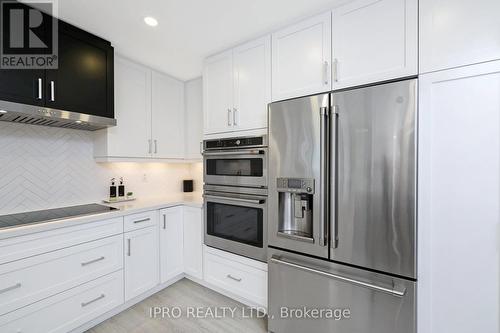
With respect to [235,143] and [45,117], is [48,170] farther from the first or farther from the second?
[235,143]

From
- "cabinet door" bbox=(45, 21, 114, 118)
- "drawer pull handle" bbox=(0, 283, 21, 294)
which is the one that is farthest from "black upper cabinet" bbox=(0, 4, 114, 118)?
"drawer pull handle" bbox=(0, 283, 21, 294)

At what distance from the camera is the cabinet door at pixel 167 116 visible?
260 cm

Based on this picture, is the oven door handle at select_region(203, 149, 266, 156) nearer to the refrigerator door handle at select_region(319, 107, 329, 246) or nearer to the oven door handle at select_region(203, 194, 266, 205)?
the oven door handle at select_region(203, 194, 266, 205)

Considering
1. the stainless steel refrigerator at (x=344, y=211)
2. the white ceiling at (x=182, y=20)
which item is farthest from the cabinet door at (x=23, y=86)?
the stainless steel refrigerator at (x=344, y=211)

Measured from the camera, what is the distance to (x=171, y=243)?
2.40 meters

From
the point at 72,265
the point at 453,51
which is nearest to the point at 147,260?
the point at 72,265

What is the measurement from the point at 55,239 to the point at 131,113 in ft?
4.42

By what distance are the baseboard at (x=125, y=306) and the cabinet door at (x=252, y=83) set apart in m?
1.84

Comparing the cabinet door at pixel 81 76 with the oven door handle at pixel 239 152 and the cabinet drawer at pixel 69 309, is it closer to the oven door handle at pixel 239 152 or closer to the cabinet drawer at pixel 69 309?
the oven door handle at pixel 239 152

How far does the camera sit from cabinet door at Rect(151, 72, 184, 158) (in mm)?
2598

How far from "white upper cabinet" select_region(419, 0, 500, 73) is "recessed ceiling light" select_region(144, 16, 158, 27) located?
1.77m

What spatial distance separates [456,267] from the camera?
1.18 meters

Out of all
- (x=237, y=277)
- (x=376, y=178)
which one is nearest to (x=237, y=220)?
(x=237, y=277)

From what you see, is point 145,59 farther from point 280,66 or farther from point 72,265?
point 72,265
